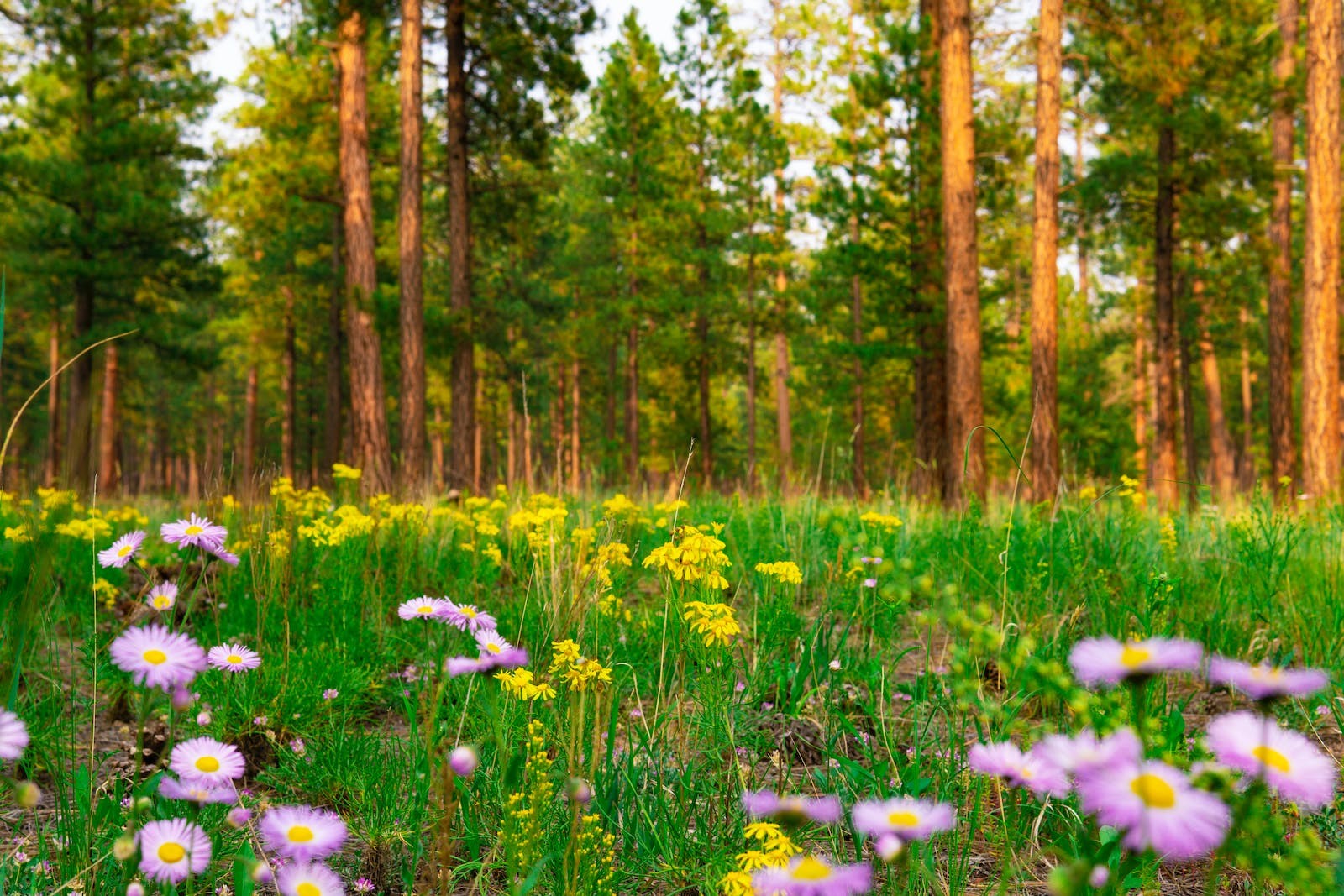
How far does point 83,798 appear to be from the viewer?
4.36ft

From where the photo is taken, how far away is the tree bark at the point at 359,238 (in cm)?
1004

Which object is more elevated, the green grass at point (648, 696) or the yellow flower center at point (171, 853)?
the yellow flower center at point (171, 853)

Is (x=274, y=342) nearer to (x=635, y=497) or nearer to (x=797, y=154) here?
(x=797, y=154)

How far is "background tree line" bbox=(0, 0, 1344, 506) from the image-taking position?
988 cm

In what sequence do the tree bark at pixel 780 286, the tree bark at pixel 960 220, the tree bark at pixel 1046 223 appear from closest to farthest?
the tree bark at pixel 960 220
the tree bark at pixel 1046 223
the tree bark at pixel 780 286

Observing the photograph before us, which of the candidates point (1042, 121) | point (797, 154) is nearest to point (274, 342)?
point (797, 154)

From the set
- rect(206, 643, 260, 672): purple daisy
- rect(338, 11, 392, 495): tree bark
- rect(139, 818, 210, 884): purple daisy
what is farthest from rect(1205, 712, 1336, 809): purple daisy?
rect(338, 11, 392, 495): tree bark

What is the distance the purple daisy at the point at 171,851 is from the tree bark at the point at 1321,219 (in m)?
11.3

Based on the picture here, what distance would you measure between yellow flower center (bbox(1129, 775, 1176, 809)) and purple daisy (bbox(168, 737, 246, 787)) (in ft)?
3.09

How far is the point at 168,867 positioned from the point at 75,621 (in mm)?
3068

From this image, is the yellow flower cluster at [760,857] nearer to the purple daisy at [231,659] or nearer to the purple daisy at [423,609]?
the purple daisy at [423,609]

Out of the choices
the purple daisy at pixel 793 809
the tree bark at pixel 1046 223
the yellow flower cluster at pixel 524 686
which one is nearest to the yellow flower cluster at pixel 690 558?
the yellow flower cluster at pixel 524 686

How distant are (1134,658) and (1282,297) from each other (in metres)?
18.3

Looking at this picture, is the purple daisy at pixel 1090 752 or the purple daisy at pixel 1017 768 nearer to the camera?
the purple daisy at pixel 1090 752
